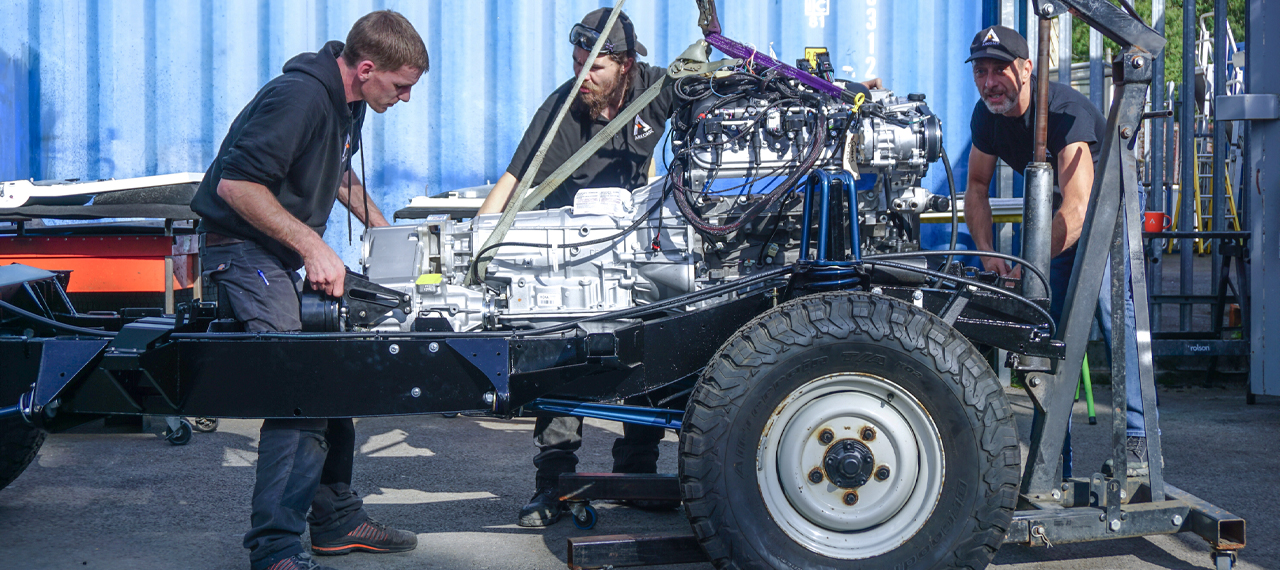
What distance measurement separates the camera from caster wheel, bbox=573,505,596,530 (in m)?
3.52

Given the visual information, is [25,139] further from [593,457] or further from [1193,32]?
[1193,32]

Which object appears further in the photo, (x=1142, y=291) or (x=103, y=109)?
(x=103, y=109)

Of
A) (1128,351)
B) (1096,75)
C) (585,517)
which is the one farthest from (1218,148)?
(585,517)

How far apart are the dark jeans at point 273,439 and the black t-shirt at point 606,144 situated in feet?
4.58

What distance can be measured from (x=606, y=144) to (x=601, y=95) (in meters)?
0.22

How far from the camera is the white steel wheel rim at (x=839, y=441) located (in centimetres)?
275

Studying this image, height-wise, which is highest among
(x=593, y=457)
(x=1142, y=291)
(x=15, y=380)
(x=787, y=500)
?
(x=1142, y=291)

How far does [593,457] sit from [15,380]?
254 cm

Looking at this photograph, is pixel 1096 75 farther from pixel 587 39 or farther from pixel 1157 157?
pixel 587 39

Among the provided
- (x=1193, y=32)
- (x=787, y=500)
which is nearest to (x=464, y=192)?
(x=787, y=500)

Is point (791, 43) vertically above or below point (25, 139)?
above

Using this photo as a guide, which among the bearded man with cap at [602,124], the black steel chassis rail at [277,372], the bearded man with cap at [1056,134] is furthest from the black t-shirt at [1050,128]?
the black steel chassis rail at [277,372]

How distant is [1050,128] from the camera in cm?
382

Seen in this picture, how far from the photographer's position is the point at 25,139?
6.61m
